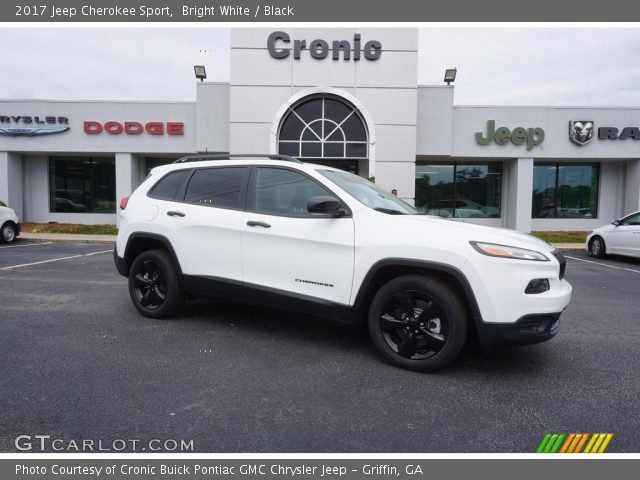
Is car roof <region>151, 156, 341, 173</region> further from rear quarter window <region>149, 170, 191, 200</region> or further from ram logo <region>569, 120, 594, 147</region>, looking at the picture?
ram logo <region>569, 120, 594, 147</region>

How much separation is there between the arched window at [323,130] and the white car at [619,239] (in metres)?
7.99

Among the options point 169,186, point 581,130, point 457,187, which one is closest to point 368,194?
point 169,186

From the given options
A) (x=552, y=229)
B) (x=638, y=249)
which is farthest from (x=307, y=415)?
(x=552, y=229)

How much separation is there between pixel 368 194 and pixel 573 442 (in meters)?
2.65

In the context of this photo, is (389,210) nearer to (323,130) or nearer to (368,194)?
(368,194)

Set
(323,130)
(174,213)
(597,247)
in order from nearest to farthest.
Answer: (174,213) < (597,247) < (323,130)

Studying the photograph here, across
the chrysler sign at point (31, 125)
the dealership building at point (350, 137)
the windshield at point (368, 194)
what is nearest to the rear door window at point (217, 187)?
the windshield at point (368, 194)

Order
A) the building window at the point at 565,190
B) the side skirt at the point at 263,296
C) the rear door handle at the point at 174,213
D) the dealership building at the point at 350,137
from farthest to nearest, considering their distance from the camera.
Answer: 1. the building window at the point at 565,190
2. the dealership building at the point at 350,137
3. the rear door handle at the point at 174,213
4. the side skirt at the point at 263,296

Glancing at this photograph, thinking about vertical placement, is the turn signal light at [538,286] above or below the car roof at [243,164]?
below

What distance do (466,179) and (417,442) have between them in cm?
1865

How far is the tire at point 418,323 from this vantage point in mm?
3385

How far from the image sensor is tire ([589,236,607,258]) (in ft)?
39.7

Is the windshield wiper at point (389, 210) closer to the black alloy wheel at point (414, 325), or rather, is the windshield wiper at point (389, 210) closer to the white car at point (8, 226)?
the black alloy wheel at point (414, 325)

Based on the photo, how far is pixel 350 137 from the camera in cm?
1606
